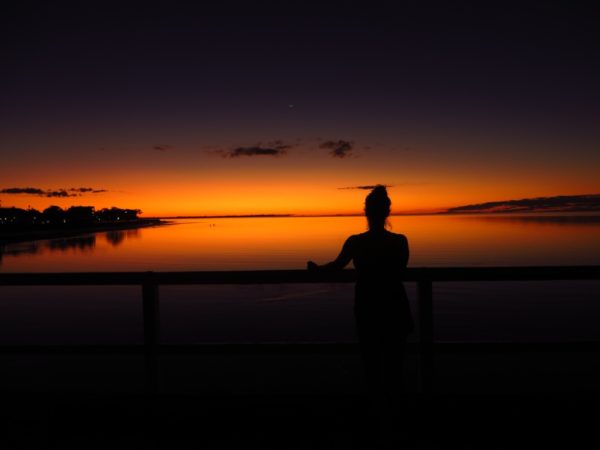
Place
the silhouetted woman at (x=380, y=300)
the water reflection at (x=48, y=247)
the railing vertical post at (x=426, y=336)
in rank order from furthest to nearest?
the water reflection at (x=48, y=247)
the railing vertical post at (x=426, y=336)
the silhouetted woman at (x=380, y=300)

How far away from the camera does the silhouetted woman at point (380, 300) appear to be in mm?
3688

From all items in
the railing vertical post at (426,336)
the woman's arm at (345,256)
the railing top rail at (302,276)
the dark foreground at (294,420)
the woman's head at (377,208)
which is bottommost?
the dark foreground at (294,420)

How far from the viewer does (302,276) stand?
422 cm

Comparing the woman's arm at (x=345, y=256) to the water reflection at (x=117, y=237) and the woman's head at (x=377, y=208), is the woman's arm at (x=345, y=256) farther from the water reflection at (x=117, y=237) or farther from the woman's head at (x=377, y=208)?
the water reflection at (x=117, y=237)

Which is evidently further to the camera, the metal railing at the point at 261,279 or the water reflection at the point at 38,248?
the water reflection at the point at 38,248

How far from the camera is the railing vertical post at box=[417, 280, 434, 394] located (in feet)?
14.5

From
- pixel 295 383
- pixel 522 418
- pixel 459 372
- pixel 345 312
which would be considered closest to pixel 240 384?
pixel 295 383

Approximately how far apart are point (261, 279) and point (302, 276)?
1.37ft

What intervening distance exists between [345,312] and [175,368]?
848 cm

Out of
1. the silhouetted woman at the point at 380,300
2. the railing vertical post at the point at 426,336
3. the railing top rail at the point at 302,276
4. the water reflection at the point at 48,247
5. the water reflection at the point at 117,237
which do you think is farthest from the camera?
the water reflection at the point at 117,237

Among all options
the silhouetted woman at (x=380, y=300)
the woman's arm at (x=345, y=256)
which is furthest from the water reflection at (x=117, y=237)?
the silhouetted woman at (x=380, y=300)

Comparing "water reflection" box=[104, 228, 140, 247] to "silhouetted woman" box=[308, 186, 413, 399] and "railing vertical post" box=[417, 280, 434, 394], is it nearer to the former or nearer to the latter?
"railing vertical post" box=[417, 280, 434, 394]

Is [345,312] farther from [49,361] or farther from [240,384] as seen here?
[49,361]

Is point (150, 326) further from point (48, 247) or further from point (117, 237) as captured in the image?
point (117, 237)
